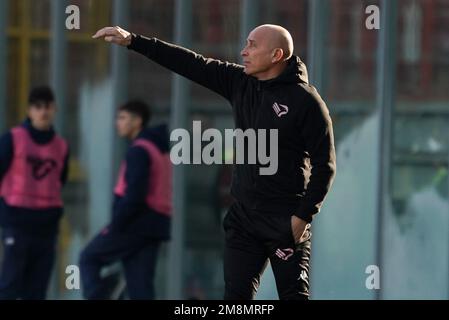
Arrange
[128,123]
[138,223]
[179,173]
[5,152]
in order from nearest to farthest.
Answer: [5,152] → [138,223] → [128,123] → [179,173]

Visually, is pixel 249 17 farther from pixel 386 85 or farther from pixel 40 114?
pixel 40 114

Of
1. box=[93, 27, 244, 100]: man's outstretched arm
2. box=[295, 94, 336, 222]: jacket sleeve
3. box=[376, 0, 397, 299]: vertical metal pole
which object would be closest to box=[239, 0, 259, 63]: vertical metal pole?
box=[376, 0, 397, 299]: vertical metal pole

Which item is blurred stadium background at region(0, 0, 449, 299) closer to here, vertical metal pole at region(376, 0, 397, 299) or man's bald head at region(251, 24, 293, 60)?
vertical metal pole at region(376, 0, 397, 299)

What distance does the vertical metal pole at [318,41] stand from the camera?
28.7ft

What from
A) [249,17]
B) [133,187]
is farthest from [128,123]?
[249,17]

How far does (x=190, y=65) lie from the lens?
20.6 feet

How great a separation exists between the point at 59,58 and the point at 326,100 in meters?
1.68

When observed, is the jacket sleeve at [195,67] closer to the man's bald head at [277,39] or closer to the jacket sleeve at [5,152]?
→ the man's bald head at [277,39]

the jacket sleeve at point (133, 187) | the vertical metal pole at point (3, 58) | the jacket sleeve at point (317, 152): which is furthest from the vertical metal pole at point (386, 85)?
the jacket sleeve at point (317, 152)

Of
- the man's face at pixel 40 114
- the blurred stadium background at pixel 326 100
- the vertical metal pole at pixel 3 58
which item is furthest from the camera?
the vertical metal pole at pixel 3 58

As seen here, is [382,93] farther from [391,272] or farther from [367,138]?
[391,272]

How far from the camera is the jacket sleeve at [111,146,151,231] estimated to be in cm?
838

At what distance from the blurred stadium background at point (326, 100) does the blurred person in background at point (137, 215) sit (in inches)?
17.7

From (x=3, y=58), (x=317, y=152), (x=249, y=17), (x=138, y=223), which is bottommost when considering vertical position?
(x=138, y=223)
